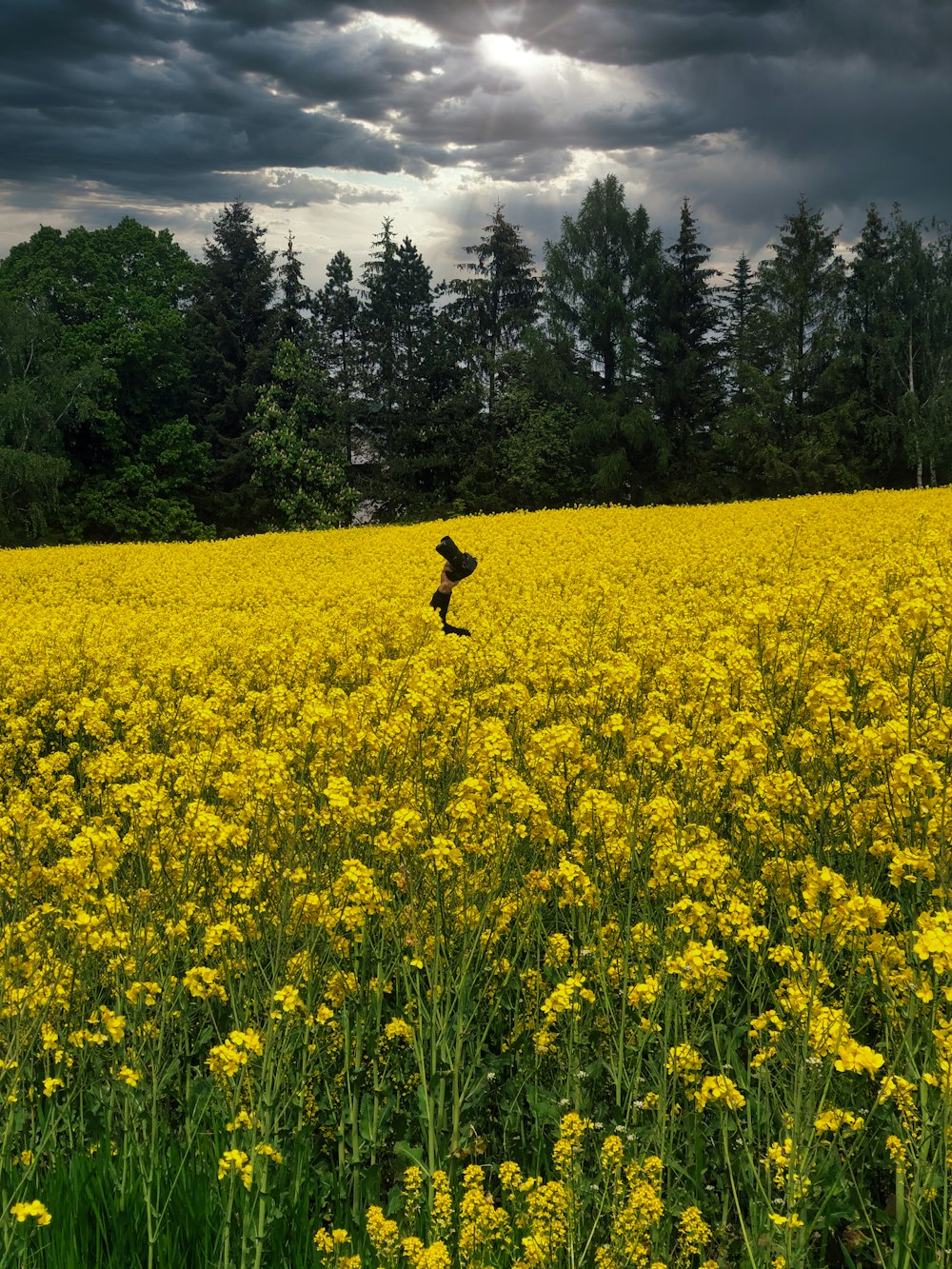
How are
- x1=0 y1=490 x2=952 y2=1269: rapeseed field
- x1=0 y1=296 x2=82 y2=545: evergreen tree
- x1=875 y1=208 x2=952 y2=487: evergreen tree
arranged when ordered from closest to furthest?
x1=0 y1=490 x2=952 y2=1269: rapeseed field → x1=0 y1=296 x2=82 y2=545: evergreen tree → x1=875 y1=208 x2=952 y2=487: evergreen tree

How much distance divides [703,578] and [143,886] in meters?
11.0

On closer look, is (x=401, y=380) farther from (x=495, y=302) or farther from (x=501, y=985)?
(x=501, y=985)

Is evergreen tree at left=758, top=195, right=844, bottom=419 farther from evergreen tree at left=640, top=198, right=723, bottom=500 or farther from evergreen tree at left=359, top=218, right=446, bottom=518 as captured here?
evergreen tree at left=359, top=218, right=446, bottom=518

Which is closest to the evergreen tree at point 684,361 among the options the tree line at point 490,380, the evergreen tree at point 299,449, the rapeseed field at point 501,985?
the tree line at point 490,380

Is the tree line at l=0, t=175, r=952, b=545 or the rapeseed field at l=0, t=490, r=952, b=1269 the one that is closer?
the rapeseed field at l=0, t=490, r=952, b=1269

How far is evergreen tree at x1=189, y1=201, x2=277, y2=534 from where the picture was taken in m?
50.5

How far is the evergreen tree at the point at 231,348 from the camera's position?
50.5 metres

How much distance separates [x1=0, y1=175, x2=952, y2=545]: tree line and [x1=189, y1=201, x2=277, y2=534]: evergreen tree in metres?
0.12

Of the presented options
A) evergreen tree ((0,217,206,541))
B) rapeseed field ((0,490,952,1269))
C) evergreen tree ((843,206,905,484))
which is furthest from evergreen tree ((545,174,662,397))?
rapeseed field ((0,490,952,1269))

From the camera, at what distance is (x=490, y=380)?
52.4 meters

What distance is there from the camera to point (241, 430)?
Result: 5144 centimetres

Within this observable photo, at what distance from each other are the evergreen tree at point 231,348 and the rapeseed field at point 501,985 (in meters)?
45.7

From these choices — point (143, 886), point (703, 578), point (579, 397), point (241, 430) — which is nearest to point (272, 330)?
point (241, 430)

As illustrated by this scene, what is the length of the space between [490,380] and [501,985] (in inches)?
1993
